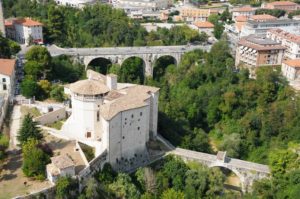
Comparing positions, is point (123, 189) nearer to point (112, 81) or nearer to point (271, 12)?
point (112, 81)

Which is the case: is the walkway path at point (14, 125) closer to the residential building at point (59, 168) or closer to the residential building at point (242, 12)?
the residential building at point (59, 168)

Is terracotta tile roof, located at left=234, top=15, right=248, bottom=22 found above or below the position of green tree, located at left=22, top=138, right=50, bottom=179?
above

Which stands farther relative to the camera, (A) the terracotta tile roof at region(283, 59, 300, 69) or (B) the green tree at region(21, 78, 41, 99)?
(A) the terracotta tile roof at region(283, 59, 300, 69)

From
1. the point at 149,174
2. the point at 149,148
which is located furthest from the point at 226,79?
the point at 149,174

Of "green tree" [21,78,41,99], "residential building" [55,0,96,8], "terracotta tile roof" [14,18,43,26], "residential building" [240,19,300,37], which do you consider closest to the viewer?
"green tree" [21,78,41,99]

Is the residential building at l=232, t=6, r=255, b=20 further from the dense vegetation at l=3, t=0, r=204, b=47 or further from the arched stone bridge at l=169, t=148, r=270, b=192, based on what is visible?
the arched stone bridge at l=169, t=148, r=270, b=192

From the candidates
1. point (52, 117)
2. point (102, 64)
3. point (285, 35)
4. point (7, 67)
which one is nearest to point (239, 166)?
point (52, 117)

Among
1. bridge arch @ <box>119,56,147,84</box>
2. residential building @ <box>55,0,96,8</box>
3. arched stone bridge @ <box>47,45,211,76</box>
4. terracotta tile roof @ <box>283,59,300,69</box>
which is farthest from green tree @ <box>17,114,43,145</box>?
residential building @ <box>55,0,96,8</box>
